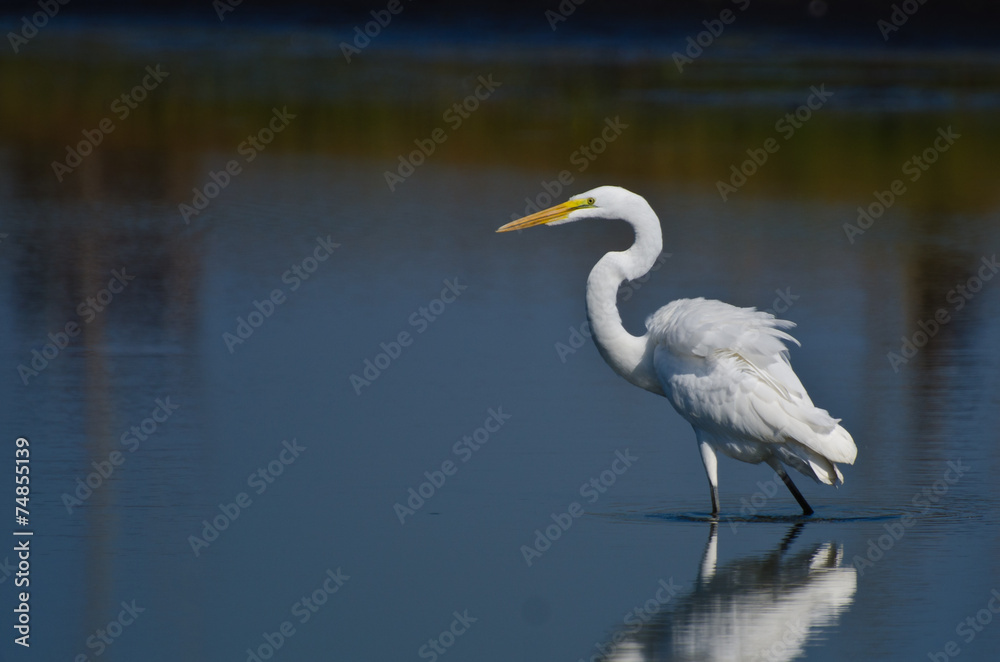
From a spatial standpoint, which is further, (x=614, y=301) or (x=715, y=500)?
(x=614, y=301)

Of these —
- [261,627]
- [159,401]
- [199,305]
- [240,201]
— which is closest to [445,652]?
[261,627]

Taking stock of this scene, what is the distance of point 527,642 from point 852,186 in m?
13.5

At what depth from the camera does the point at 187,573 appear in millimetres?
6848

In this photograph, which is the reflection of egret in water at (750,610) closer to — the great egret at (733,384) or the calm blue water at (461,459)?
the calm blue water at (461,459)

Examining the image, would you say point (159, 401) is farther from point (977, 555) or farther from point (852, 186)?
point (852, 186)

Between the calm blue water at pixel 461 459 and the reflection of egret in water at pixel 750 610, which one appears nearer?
the reflection of egret in water at pixel 750 610

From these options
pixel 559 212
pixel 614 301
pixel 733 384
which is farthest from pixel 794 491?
pixel 559 212

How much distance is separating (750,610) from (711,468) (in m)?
1.43

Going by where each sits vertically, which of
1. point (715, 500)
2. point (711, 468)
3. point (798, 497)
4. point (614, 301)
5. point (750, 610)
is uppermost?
point (614, 301)

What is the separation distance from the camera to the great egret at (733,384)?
767 cm

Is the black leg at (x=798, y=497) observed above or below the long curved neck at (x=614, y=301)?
below

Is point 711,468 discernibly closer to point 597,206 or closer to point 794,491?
point 794,491

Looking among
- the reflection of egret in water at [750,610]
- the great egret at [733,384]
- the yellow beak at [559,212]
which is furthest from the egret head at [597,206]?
the reflection of egret in water at [750,610]

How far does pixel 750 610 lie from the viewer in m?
6.41
